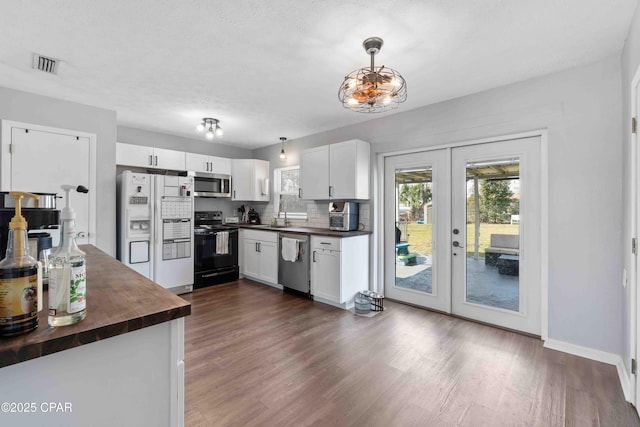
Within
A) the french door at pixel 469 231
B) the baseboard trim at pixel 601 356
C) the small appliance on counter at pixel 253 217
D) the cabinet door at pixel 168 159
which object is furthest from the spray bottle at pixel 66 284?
the small appliance on counter at pixel 253 217

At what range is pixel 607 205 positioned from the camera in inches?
94.9

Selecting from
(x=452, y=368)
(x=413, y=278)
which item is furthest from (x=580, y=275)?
(x=413, y=278)

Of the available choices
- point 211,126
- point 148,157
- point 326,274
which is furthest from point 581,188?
point 148,157

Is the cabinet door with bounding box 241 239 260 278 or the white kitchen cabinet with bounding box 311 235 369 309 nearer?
the white kitchen cabinet with bounding box 311 235 369 309

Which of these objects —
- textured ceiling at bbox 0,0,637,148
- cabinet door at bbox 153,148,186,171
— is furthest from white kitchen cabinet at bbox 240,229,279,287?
textured ceiling at bbox 0,0,637,148

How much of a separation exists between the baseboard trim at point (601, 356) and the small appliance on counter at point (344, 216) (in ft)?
7.77

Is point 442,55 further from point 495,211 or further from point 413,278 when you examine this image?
point 413,278

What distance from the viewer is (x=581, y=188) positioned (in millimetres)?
2531

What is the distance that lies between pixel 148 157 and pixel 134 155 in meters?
0.18

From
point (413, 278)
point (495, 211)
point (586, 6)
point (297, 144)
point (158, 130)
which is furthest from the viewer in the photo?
point (297, 144)

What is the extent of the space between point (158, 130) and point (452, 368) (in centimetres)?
495

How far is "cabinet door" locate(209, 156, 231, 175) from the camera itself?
5180 mm

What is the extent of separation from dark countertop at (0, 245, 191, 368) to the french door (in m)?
3.11

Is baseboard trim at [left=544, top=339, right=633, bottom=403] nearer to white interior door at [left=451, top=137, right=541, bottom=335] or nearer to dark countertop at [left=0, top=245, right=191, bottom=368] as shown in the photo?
white interior door at [left=451, top=137, right=541, bottom=335]
